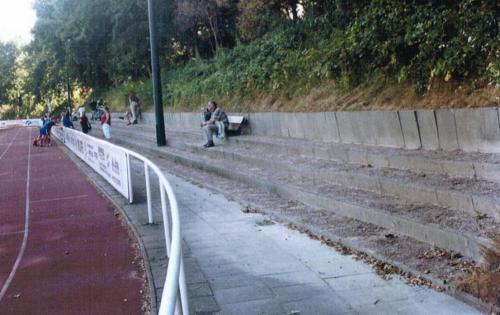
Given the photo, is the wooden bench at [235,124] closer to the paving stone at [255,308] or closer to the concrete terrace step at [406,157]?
the concrete terrace step at [406,157]

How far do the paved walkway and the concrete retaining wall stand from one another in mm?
2628

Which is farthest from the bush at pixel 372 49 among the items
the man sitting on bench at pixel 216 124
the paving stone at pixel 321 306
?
the paving stone at pixel 321 306

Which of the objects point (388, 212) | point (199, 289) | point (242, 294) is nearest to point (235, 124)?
point (388, 212)

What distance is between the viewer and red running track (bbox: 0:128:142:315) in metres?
6.12

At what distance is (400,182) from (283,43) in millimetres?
11263

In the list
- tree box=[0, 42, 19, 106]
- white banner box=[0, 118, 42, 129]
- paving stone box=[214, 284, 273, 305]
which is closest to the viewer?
paving stone box=[214, 284, 273, 305]

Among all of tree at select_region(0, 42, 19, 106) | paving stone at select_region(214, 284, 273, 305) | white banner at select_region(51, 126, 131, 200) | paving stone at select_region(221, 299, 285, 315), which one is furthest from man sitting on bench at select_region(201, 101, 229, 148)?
tree at select_region(0, 42, 19, 106)

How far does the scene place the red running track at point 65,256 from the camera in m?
6.12

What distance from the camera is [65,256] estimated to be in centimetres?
800

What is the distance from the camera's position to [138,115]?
3312 cm

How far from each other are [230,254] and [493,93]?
4395 mm

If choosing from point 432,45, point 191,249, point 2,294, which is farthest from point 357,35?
point 2,294

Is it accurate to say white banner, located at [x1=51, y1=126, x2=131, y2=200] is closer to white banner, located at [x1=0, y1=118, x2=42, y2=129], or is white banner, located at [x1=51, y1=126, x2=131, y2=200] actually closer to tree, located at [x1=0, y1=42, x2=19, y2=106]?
white banner, located at [x1=0, y1=118, x2=42, y2=129]

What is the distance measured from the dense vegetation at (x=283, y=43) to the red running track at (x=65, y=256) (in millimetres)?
5526
